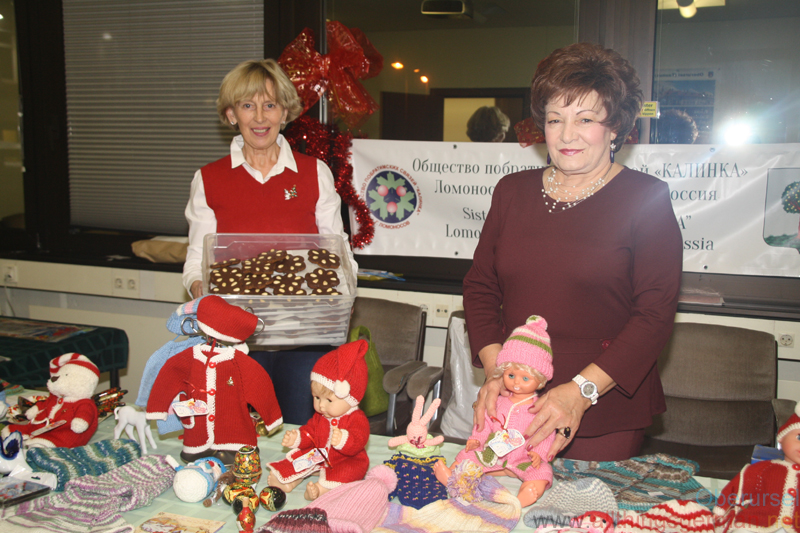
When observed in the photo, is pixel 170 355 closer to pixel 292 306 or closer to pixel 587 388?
pixel 292 306

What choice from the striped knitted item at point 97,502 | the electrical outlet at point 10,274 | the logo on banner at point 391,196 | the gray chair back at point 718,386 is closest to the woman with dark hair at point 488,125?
the logo on banner at point 391,196

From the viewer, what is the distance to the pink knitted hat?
1250 mm

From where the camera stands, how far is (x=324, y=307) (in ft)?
5.22

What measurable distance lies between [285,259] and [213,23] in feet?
7.65

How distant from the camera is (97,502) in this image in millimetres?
1181

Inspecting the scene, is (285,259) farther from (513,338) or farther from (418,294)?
(418,294)

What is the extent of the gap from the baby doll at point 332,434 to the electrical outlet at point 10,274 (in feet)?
10.6

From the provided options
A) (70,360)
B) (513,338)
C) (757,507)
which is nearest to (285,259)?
(70,360)

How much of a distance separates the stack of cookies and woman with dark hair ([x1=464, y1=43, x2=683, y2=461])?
A: 471 millimetres

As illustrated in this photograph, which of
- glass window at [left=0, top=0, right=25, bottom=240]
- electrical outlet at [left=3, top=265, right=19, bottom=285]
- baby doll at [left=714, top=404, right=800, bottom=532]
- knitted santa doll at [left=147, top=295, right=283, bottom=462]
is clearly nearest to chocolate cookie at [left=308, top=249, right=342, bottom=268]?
knitted santa doll at [left=147, top=295, right=283, bottom=462]

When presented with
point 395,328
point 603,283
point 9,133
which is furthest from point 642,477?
point 9,133

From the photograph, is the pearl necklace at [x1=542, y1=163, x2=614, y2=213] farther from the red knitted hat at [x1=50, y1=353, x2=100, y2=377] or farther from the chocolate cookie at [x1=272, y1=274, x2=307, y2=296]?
the red knitted hat at [x1=50, y1=353, x2=100, y2=377]

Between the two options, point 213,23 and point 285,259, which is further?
point 213,23

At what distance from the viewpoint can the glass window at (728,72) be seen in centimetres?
266
